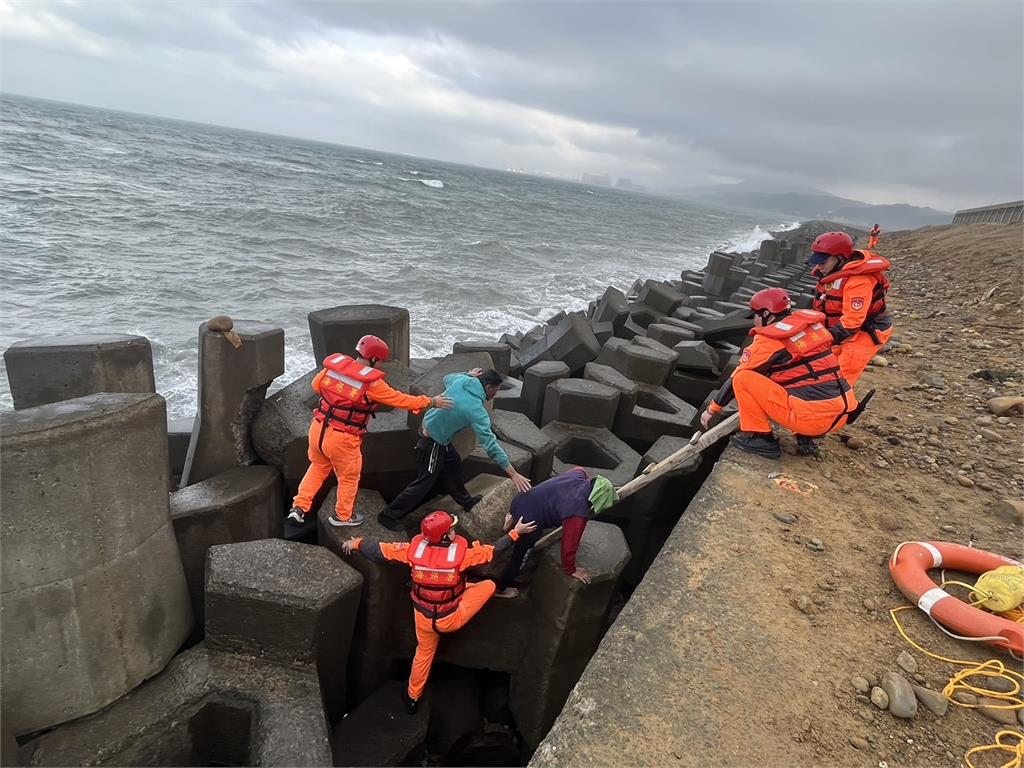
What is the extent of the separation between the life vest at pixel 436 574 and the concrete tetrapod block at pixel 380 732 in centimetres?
74

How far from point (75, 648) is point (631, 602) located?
2.67m

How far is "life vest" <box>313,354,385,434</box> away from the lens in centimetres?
382

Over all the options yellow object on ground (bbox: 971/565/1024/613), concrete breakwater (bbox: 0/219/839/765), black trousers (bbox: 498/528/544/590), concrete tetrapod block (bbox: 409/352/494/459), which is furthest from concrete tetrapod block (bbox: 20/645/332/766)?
yellow object on ground (bbox: 971/565/1024/613)

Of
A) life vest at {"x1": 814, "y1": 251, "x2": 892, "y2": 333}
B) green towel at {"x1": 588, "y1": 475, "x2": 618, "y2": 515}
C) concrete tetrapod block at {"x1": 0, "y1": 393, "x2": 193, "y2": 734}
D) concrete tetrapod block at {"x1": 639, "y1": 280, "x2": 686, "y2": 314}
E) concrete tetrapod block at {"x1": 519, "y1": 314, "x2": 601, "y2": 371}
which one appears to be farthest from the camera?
concrete tetrapod block at {"x1": 639, "y1": 280, "x2": 686, "y2": 314}

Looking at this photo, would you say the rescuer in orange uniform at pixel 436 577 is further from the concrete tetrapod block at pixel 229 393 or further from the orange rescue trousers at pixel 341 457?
the concrete tetrapod block at pixel 229 393

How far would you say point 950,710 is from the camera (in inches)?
92.7

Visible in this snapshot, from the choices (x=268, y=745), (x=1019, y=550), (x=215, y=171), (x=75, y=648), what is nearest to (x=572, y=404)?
(x=1019, y=550)

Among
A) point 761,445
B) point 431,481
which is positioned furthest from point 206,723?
point 761,445

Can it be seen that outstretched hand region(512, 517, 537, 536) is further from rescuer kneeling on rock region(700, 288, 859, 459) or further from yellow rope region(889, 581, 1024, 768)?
yellow rope region(889, 581, 1024, 768)

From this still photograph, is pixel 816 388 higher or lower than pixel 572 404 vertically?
higher

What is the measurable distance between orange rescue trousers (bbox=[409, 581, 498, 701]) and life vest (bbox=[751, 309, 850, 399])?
256 centimetres

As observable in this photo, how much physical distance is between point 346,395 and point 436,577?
4.43 ft

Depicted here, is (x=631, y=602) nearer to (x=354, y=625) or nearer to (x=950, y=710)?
(x=950, y=710)

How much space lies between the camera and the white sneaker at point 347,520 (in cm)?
358
